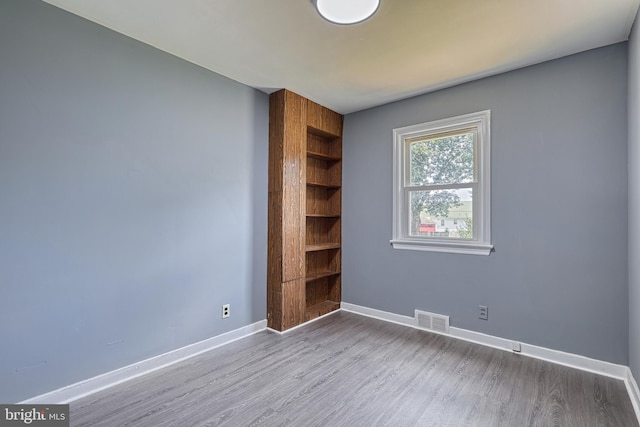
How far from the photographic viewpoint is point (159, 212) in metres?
2.37

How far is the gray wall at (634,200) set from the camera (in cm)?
185

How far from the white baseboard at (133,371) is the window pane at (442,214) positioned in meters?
2.16

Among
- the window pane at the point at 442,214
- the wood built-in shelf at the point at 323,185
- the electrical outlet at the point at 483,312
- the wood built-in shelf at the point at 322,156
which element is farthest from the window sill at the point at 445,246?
the wood built-in shelf at the point at 322,156

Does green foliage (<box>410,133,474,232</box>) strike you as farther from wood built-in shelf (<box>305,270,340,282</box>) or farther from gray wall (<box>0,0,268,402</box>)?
gray wall (<box>0,0,268,402</box>)

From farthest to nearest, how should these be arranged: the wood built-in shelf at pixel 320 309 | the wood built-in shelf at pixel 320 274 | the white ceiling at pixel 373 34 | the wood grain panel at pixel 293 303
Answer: the wood built-in shelf at pixel 320 274
the wood built-in shelf at pixel 320 309
the wood grain panel at pixel 293 303
the white ceiling at pixel 373 34

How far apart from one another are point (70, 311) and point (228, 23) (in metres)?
2.20

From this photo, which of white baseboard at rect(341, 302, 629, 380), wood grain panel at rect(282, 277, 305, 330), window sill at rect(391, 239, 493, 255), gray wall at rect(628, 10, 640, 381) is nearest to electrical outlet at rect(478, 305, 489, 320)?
white baseboard at rect(341, 302, 629, 380)

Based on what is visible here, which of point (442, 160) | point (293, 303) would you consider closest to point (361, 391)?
point (293, 303)

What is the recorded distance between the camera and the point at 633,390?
194 cm

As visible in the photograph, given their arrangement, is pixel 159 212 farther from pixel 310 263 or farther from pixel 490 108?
pixel 490 108

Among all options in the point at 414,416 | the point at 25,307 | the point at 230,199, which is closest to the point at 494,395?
the point at 414,416

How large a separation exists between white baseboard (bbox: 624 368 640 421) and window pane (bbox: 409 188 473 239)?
1429mm

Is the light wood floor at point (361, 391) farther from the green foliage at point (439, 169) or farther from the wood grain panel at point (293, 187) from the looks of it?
the green foliage at point (439, 169)

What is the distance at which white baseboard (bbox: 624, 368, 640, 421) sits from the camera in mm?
1816
